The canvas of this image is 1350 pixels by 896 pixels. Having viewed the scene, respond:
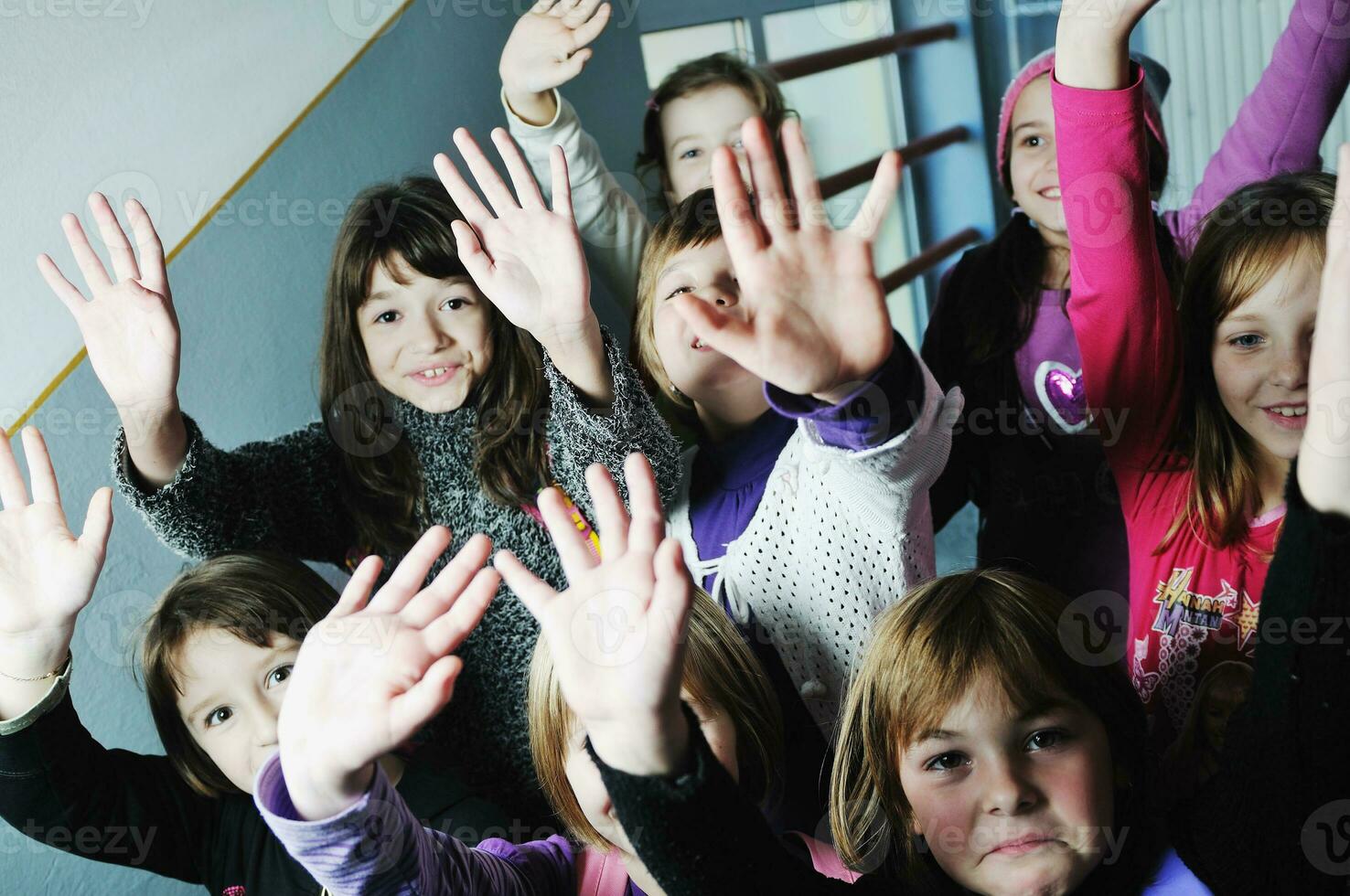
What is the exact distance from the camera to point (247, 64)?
1.45 metres

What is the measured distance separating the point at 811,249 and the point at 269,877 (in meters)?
0.90

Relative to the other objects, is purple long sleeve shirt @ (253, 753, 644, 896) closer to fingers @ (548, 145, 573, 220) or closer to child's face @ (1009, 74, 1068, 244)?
fingers @ (548, 145, 573, 220)

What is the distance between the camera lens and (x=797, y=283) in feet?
2.78

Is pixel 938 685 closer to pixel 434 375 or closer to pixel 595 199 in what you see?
pixel 434 375

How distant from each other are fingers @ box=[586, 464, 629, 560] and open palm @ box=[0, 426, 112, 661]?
0.52 m

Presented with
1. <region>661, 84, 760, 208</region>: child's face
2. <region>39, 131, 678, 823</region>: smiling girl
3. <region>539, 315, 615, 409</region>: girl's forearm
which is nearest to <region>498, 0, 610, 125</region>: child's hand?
<region>39, 131, 678, 823</region>: smiling girl

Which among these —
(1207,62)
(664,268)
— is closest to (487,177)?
(664,268)

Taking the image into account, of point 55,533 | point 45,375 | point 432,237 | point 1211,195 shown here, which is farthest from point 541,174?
point 1211,195

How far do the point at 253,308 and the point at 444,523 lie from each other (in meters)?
0.39

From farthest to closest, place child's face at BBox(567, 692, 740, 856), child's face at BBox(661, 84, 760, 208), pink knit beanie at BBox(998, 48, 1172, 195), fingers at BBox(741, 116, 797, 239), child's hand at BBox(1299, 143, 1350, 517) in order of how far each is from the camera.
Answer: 1. child's face at BBox(661, 84, 760, 208)
2. pink knit beanie at BBox(998, 48, 1172, 195)
3. child's face at BBox(567, 692, 740, 856)
4. fingers at BBox(741, 116, 797, 239)
5. child's hand at BBox(1299, 143, 1350, 517)

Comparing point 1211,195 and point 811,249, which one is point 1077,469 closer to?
point 1211,195

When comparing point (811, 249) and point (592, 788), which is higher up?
point (811, 249)

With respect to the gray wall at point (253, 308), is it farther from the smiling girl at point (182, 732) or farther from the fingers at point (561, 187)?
the fingers at point (561, 187)

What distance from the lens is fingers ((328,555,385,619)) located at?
85 centimetres
